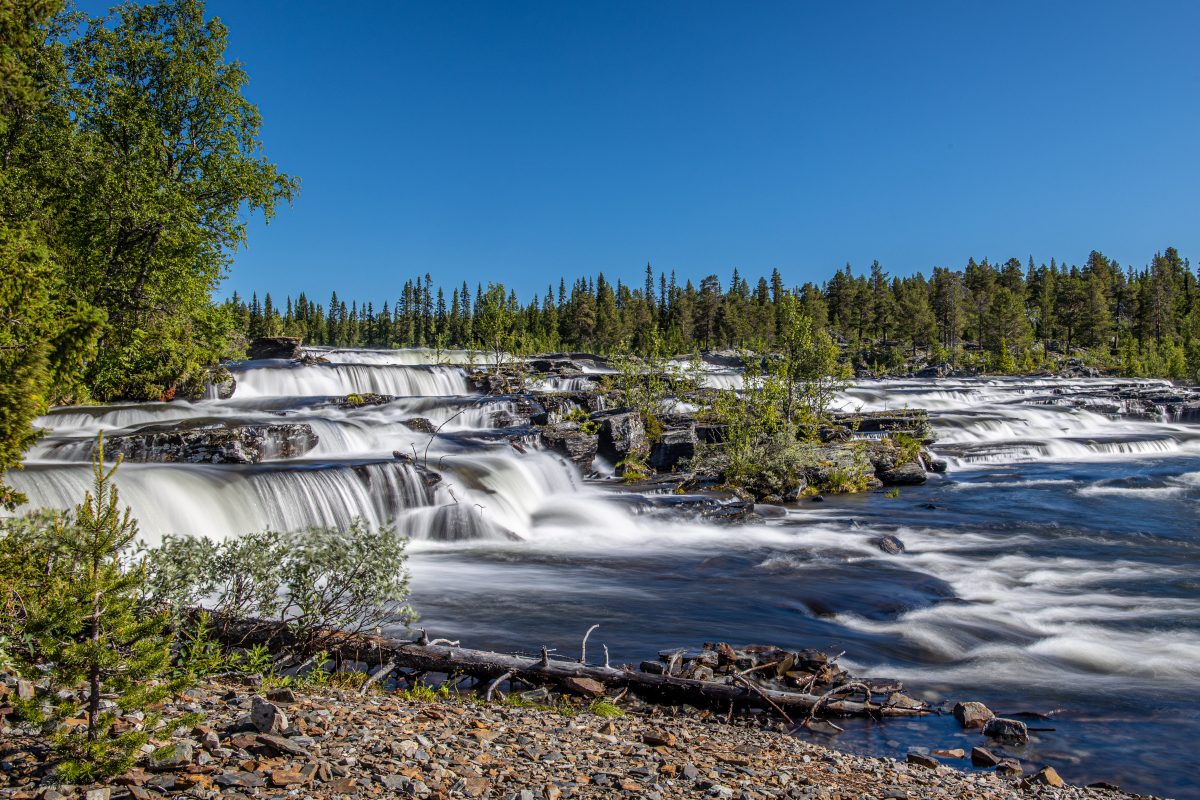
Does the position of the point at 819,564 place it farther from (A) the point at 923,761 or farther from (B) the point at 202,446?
(B) the point at 202,446

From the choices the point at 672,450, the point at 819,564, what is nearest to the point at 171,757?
the point at 819,564

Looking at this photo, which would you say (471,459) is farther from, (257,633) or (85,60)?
(85,60)

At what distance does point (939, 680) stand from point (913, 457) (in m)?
19.5

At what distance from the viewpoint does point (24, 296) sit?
655cm

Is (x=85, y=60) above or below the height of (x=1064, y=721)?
above

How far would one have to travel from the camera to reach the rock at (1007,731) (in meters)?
6.68

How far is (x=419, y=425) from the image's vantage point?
2500cm

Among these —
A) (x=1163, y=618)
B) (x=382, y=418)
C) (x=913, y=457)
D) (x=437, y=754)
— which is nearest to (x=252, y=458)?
→ (x=382, y=418)

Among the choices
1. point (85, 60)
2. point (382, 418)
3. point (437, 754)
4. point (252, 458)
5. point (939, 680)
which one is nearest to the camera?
point (437, 754)

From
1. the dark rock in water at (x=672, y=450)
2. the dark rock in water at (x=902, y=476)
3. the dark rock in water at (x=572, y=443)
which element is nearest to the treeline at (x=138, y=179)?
the dark rock in water at (x=572, y=443)

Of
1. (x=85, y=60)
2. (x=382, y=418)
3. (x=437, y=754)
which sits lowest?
(x=437, y=754)

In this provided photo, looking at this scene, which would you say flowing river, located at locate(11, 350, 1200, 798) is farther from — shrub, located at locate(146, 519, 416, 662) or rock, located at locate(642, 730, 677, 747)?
shrub, located at locate(146, 519, 416, 662)

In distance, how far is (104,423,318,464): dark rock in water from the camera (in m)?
17.2

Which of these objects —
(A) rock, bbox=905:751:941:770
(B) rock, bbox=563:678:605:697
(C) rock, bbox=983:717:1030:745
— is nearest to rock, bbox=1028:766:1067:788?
(A) rock, bbox=905:751:941:770
